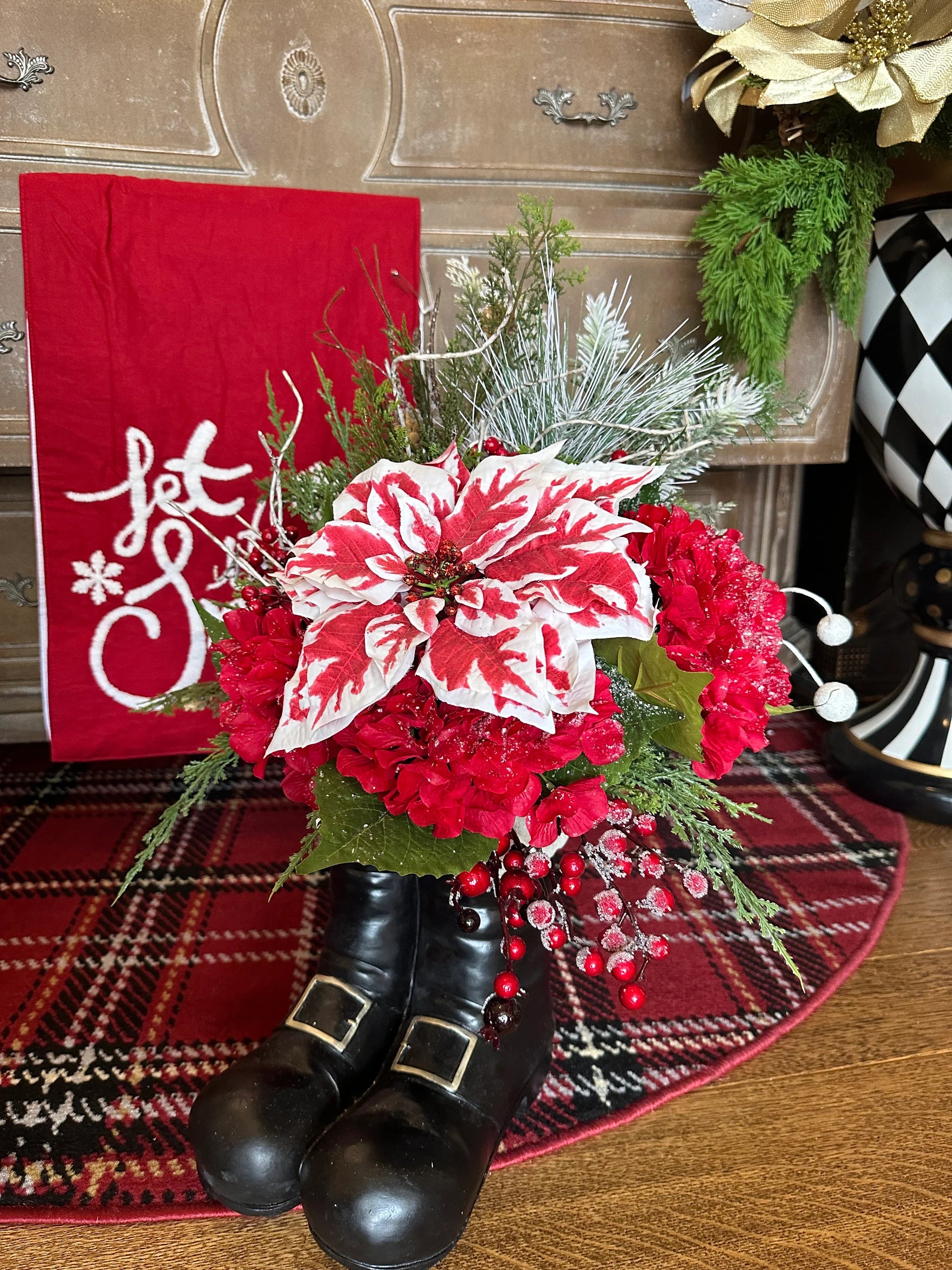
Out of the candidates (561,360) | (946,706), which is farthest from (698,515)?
(946,706)

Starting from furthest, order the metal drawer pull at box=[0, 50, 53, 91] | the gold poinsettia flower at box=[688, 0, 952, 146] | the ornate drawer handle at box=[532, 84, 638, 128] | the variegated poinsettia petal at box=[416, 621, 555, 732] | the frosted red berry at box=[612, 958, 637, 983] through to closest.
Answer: the ornate drawer handle at box=[532, 84, 638, 128]
the metal drawer pull at box=[0, 50, 53, 91]
the gold poinsettia flower at box=[688, 0, 952, 146]
the frosted red berry at box=[612, 958, 637, 983]
the variegated poinsettia petal at box=[416, 621, 555, 732]

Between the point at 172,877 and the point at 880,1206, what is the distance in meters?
0.68

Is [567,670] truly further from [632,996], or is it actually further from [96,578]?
[96,578]

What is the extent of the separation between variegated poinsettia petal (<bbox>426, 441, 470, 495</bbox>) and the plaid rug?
1.41 feet

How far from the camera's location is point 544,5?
109 cm

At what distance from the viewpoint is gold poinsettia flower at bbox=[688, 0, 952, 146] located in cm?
86

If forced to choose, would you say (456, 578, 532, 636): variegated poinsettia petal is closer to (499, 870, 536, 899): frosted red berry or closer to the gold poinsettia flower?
(499, 870, 536, 899): frosted red berry

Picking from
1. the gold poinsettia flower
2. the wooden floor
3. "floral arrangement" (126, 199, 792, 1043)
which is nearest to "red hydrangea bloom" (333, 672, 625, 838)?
"floral arrangement" (126, 199, 792, 1043)

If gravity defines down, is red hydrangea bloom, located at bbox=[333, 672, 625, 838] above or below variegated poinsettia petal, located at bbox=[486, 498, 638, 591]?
below

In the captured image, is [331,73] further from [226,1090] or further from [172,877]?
[226,1090]

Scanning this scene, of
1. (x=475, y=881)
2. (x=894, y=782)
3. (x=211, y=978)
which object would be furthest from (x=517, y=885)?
(x=894, y=782)

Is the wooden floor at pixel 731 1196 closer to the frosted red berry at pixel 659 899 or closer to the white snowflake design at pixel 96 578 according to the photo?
the frosted red berry at pixel 659 899

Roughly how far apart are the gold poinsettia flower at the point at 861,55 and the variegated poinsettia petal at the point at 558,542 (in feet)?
2.32

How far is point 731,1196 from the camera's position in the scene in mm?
526
